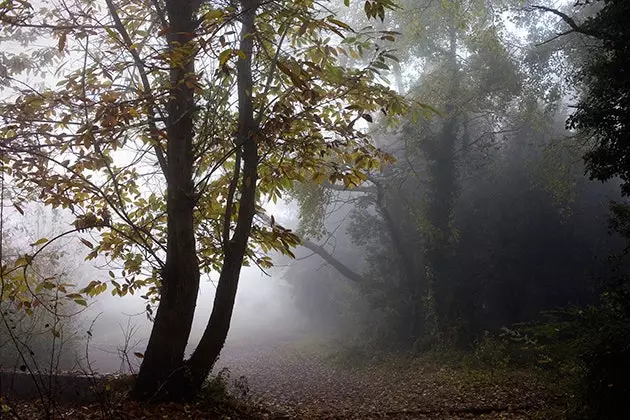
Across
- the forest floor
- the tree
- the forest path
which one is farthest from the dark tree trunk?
the tree

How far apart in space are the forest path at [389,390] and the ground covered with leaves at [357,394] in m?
0.01

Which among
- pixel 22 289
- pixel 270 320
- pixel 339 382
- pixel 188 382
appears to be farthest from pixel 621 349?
pixel 270 320

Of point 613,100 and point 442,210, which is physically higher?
point 442,210

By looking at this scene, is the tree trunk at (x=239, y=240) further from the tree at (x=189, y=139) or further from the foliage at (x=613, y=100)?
the foliage at (x=613, y=100)

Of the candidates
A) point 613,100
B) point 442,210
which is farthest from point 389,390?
point 613,100

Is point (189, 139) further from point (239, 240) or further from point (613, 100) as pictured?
point (613, 100)

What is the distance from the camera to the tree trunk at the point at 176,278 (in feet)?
15.9

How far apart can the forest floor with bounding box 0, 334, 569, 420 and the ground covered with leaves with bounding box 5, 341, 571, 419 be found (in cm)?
1

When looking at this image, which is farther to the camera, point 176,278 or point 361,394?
point 361,394

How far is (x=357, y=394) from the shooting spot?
1088cm

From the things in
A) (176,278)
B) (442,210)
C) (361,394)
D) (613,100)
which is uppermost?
(442,210)

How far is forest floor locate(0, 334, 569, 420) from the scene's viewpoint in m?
4.78

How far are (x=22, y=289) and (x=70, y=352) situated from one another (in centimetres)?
1483

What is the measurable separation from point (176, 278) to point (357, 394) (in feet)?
24.1
